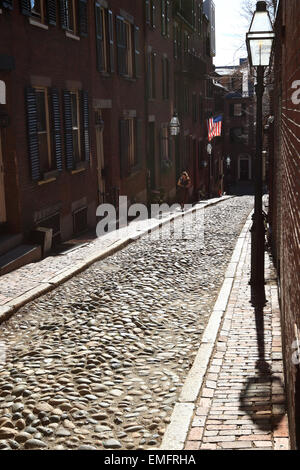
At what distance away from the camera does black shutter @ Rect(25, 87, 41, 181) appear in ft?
40.3

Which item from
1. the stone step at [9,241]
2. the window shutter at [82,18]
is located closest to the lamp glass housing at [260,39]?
the stone step at [9,241]

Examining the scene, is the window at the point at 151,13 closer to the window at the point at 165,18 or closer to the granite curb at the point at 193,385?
the window at the point at 165,18

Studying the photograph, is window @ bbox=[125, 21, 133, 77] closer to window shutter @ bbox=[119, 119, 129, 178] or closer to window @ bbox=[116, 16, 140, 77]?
window @ bbox=[116, 16, 140, 77]

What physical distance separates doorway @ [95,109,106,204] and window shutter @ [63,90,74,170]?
10.8 feet

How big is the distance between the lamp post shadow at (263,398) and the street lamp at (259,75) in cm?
315

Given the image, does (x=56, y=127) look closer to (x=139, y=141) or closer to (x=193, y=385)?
(x=139, y=141)

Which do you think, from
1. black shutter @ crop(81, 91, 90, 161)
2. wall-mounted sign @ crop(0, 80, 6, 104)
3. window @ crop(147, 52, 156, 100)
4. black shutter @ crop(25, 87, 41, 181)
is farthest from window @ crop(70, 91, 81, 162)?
window @ crop(147, 52, 156, 100)

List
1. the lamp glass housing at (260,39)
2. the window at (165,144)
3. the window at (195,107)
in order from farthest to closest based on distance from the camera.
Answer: the window at (195,107), the window at (165,144), the lamp glass housing at (260,39)

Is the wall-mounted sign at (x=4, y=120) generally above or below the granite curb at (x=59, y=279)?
above

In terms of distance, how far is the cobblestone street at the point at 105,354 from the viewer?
529 cm
